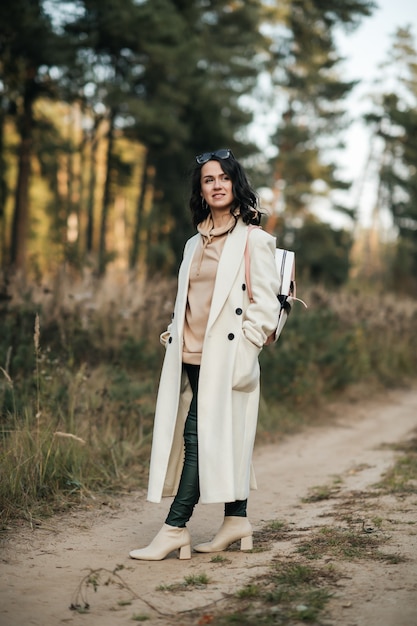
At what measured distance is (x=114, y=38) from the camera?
18672mm

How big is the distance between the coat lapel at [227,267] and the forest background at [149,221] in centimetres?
195

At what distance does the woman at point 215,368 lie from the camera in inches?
167

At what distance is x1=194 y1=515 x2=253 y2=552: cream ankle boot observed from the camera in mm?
4500

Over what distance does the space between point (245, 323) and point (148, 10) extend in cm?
1409

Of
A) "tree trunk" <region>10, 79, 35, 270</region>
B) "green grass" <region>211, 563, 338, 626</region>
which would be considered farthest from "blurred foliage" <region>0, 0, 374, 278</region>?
"green grass" <region>211, 563, 338, 626</region>

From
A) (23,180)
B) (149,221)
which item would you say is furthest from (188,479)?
(149,221)

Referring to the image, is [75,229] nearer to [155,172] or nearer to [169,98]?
[155,172]

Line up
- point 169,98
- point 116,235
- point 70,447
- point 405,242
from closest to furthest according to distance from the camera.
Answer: point 70,447
point 169,98
point 405,242
point 116,235

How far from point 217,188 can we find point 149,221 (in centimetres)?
1983

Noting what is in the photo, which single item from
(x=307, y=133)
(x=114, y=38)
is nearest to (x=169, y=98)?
(x=114, y=38)

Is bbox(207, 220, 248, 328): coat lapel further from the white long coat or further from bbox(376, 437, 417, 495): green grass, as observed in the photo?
bbox(376, 437, 417, 495): green grass

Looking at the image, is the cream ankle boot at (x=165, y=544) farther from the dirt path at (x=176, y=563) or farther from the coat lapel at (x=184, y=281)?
the coat lapel at (x=184, y=281)

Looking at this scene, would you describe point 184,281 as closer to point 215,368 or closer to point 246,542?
point 215,368

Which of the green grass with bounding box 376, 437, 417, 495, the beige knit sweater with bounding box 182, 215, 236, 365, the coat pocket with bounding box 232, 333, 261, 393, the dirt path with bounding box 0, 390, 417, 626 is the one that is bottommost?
the dirt path with bounding box 0, 390, 417, 626
